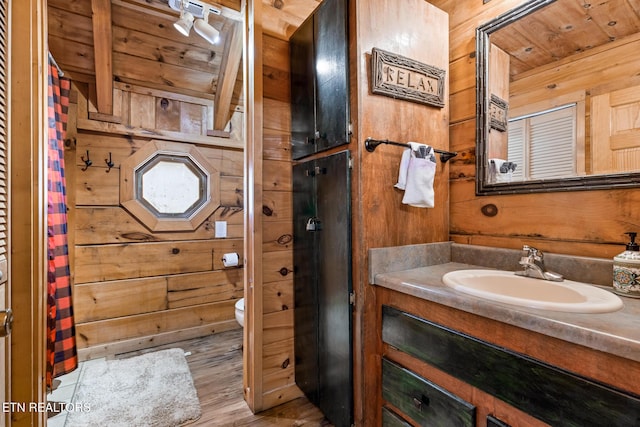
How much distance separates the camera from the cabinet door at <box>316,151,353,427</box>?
1.31 metres

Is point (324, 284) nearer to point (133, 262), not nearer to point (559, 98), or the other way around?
point (559, 98)

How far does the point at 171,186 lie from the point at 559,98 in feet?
8.94

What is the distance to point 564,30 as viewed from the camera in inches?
47.1

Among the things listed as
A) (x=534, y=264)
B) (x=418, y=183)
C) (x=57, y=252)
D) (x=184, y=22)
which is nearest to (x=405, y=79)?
(x=418, y=183)

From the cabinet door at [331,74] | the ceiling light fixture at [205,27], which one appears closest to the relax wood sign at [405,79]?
the cabinet door at [331,74]

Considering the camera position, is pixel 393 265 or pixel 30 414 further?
pixel 393 265

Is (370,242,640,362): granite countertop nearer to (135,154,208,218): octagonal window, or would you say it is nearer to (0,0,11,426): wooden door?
(0,0,11,426): wooden door

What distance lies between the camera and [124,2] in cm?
195

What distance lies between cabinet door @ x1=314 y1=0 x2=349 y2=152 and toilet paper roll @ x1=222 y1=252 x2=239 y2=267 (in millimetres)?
1624

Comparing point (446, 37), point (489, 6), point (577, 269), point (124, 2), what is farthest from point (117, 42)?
point (577, 269)

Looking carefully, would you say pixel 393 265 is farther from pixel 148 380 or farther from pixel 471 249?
pixel 148 380

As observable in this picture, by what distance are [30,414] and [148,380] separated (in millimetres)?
844

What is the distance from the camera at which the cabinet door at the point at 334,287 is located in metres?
1.31

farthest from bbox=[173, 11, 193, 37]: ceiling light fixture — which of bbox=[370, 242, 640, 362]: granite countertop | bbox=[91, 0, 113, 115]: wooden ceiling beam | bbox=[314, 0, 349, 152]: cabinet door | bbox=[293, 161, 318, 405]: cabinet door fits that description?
bbox=[370, 242, 640, 362]: granite countertop
